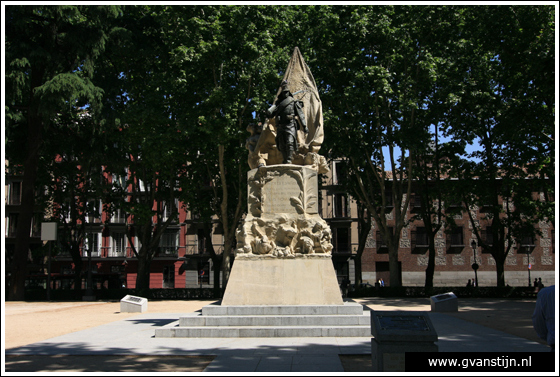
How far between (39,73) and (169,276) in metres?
28.1

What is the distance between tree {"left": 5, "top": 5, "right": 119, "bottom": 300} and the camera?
2183 centimetres

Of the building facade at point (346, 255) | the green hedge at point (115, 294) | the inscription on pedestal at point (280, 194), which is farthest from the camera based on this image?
the building facade at point (346, 255)

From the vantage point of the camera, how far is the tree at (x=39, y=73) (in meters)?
21.8

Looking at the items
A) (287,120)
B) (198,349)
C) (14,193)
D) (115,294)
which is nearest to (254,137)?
(287,120)

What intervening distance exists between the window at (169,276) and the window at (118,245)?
461cm

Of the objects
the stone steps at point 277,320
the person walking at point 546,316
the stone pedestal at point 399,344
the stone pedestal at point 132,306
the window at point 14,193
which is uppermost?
the window at point 14,193

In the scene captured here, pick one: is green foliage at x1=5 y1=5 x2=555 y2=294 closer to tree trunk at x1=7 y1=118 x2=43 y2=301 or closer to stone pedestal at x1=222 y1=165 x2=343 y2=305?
tree trunk at x1=7 y1=118 x2=43 y2=301

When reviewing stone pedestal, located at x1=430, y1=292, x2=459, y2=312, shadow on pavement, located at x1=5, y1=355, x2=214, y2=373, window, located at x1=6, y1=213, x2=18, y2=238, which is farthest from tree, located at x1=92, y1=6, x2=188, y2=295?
window, located at x1=6, y1=213, x2=18, y2=238

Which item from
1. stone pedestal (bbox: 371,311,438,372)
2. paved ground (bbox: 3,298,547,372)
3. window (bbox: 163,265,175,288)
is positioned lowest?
window (bbox: 163,265,175,288)

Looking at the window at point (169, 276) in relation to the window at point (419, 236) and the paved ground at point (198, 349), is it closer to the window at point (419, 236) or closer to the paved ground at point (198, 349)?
the window at point (419, 236)

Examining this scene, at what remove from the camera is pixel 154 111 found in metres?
24.4

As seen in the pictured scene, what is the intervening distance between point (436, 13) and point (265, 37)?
342 inches

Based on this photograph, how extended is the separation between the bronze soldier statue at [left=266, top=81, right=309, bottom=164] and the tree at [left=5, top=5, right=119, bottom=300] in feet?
42.4

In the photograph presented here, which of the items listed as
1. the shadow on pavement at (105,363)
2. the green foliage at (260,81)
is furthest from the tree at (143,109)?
the shadow on pavement at (105,363)
